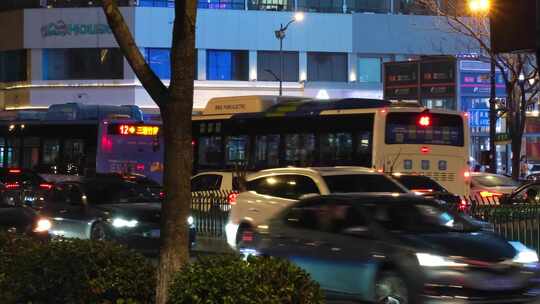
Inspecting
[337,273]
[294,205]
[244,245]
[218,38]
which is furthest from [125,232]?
[218,38]

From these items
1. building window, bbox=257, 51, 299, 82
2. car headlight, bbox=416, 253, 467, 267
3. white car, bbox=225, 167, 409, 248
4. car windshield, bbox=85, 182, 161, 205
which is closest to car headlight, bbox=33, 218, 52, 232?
white car, bbox=225, 167, 409, 248

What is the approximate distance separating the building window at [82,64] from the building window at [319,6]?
45.0 feet

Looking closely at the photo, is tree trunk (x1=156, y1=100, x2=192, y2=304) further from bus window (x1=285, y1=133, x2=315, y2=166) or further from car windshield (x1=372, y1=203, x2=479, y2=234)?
bus window (x1=285, y1=133, x2=315, y2=166)

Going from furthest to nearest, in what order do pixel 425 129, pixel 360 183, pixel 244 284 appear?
pixel 425 129
pixel 360 183
pixel 244 284

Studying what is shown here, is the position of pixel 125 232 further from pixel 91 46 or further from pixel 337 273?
pixel 91 46

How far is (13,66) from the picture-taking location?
58.1 metres

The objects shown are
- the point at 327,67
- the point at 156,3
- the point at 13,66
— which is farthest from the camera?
the point at 13,66

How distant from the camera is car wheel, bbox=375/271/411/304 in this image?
9023mm

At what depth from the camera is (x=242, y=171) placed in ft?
71.2

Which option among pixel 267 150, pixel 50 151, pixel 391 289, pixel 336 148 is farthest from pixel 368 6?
pixel 391 289

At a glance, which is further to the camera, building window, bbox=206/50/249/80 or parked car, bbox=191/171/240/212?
building window, bbox=206/50/249/80

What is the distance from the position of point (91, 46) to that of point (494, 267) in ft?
164

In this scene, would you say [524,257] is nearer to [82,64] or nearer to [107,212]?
[107,212]

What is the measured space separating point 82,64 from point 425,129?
1547 inches
